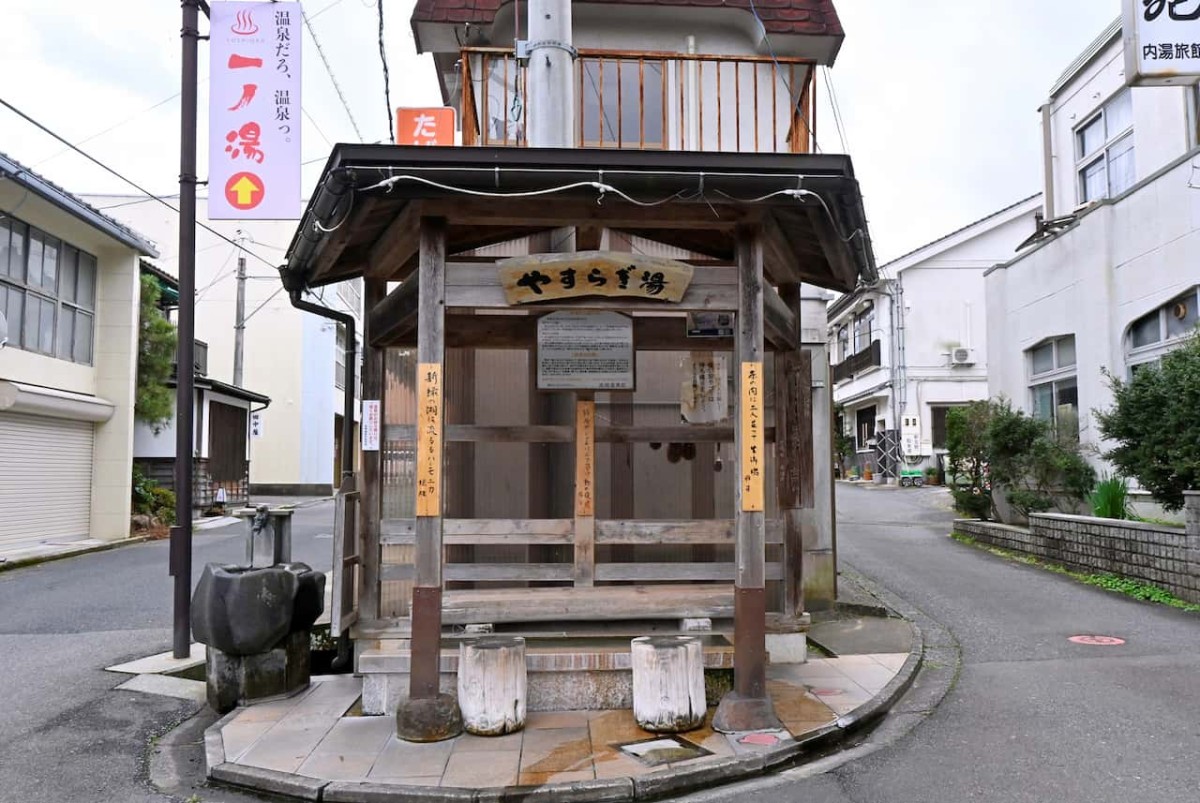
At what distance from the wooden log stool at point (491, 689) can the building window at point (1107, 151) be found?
1454cm

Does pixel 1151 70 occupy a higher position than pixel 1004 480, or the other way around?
pixel 1151 70

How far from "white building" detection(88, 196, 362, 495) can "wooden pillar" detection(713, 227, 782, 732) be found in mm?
28579

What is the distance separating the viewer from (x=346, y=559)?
6.93 metres

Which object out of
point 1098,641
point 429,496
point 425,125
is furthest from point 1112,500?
point 425,125

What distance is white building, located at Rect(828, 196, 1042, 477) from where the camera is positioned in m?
31.9

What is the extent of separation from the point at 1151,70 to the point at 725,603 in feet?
24.9

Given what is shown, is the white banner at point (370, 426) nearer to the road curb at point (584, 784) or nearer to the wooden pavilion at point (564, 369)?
the wooden pavilion at point (564, 369)

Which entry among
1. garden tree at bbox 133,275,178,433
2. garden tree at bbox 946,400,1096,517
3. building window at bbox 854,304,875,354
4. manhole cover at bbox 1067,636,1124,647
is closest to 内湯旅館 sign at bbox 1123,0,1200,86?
manhole cover at bbox 1067,636,1124,647

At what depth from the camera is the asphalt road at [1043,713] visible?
4754 millimetres

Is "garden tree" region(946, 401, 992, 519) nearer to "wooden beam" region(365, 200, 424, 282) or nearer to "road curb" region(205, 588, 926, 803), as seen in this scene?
"road curb" region(205, 588, 926, 803)

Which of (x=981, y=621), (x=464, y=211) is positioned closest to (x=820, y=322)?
(x=981, y=621)

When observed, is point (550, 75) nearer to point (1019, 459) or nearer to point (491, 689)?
point (491, 689)

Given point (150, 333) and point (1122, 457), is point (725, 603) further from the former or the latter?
point (150, 333)

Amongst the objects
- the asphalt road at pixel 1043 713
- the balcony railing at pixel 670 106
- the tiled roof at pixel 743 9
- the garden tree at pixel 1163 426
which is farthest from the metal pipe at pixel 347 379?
the garden tree at pixel 1163 426
